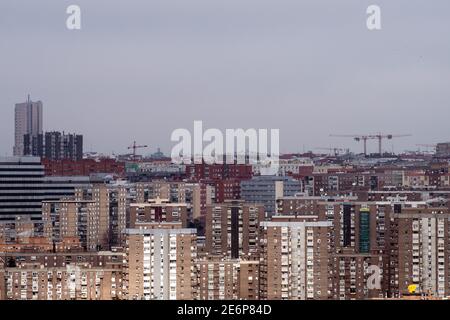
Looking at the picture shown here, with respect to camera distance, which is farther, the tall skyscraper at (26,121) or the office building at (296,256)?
the tall skyscraper at (26,121)

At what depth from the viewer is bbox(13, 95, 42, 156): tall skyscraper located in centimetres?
498

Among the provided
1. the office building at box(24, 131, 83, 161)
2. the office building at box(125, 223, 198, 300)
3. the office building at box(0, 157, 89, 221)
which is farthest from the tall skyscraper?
the office building at box(0, 157, 89, 221)

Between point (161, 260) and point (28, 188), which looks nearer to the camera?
point (161, 260)

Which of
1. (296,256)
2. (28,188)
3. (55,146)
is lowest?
(296,256)

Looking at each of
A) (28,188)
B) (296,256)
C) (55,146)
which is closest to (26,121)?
(55,146)

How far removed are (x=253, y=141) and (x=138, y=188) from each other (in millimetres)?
2127

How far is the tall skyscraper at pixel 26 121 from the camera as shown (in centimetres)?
498

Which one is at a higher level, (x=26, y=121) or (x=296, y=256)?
(x=26, y=121)

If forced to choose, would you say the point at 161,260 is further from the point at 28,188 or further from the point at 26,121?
the point at 28,188

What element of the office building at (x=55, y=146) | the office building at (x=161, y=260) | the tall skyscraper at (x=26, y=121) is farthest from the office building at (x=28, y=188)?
the office building at (x=161, y=260)

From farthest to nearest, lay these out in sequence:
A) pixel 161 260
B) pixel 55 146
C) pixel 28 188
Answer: pixel 28 188
pixel 55 146
pixel 161 260

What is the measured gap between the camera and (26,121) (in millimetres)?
5406

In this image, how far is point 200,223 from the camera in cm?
588

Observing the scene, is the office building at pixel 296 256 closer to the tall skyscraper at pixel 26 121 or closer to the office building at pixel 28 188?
the tall skyscraper at pixel 26 121
